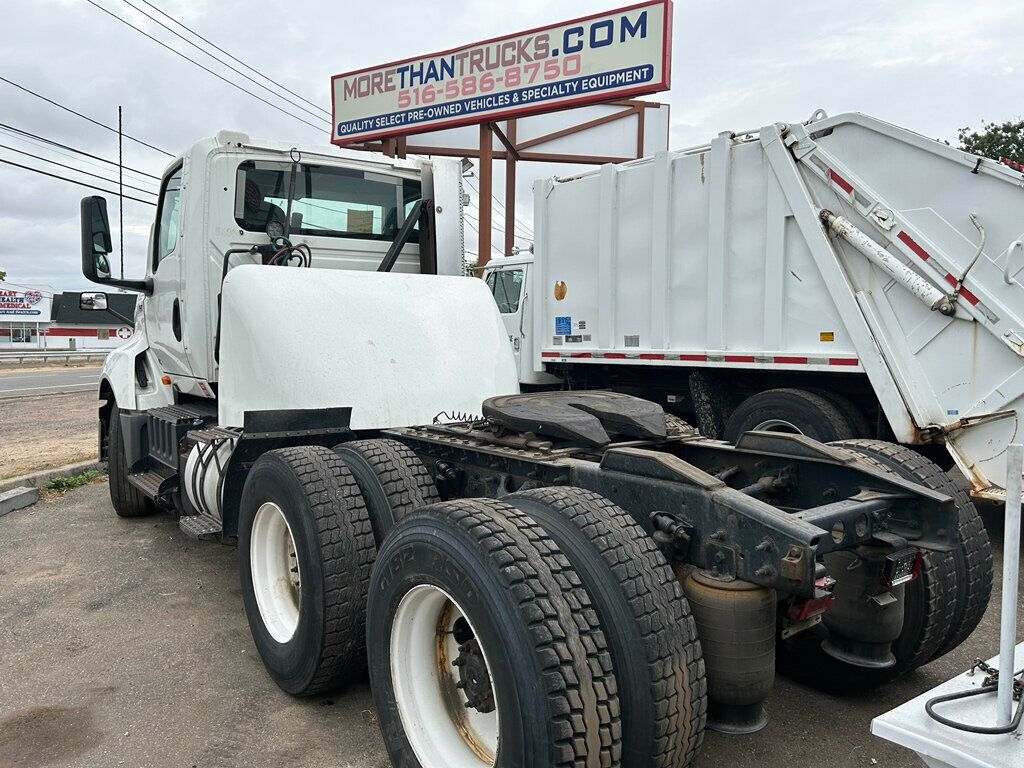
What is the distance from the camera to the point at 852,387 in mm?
6301

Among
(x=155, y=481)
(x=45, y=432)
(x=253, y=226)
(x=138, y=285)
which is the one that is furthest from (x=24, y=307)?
(x=253, y=226)

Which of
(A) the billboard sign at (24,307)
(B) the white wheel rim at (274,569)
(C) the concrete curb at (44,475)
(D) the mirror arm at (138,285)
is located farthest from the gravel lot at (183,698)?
(A) the billboard sign at (24,307)

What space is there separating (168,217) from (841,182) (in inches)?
200

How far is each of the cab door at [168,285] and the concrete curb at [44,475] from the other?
2439mm

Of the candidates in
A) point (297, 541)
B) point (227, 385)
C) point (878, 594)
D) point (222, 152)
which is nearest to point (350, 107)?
point (222, 152)

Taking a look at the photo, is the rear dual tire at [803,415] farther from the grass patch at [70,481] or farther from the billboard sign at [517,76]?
the billboard sign at [517,76]

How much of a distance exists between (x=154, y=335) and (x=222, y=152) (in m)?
1.84

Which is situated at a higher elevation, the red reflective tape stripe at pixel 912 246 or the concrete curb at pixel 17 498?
the red reflective tape stripe at pixel 912 246

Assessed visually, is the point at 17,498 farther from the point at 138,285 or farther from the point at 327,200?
the point at 327,200

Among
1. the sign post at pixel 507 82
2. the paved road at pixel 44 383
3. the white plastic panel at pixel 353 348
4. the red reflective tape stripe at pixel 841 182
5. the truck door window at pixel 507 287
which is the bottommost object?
the paved road at pixel 44 383

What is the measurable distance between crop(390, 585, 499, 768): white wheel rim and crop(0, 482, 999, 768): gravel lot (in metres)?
0.50

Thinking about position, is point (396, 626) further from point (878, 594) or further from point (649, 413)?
point (878, 594)

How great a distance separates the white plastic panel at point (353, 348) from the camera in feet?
13.6

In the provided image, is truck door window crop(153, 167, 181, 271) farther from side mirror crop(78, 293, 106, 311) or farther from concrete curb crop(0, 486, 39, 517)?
concrete curb crop(0, 486, 39, 517)
